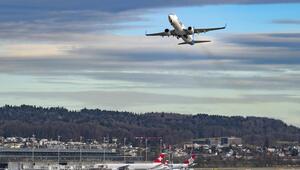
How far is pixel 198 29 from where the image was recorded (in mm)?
172750

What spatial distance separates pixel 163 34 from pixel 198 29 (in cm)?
592

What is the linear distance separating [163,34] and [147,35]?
2.51 metres

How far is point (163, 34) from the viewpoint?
6718 inches

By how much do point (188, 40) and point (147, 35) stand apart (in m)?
6.47

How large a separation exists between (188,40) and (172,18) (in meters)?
4.74

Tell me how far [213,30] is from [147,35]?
1016 cm

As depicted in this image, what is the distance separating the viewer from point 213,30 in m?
168

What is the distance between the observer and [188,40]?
171 m

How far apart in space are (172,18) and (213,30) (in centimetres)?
649

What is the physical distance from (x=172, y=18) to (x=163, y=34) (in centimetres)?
316

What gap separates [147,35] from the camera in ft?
558

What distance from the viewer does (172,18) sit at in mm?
169000

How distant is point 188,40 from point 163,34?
4.03 metres
